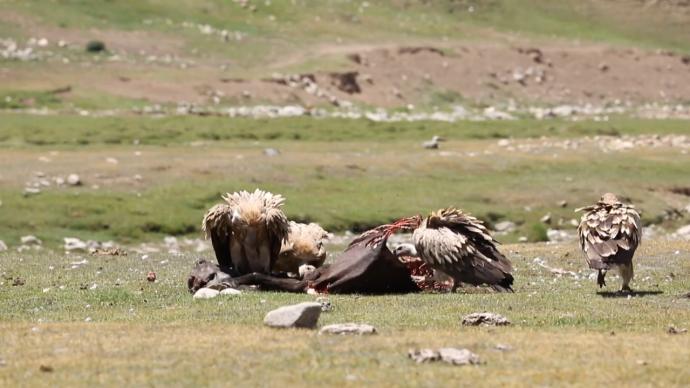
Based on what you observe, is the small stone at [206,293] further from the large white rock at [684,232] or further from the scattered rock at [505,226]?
the scattered rock at [505,226]

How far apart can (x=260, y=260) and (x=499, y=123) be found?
51.7 meters

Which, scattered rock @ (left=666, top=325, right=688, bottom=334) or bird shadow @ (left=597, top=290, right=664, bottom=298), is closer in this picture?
scattered rock @ (left=666, top=325, right=688, bottom=334)

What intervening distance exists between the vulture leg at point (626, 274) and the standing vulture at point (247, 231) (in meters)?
5.27

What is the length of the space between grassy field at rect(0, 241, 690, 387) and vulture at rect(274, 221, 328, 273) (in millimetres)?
1863

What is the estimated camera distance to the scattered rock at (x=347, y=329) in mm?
15839

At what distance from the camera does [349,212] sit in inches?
1758

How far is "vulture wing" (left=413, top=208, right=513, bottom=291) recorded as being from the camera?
833 inches

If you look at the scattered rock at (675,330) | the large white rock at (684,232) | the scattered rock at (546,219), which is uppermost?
the scattered rock at (675,330)

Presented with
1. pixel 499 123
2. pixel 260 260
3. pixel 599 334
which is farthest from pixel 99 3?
pixel 599 334

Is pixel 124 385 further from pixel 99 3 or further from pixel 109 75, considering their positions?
pixel 99 3

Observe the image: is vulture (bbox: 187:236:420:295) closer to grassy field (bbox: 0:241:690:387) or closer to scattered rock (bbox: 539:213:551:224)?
grassy field (bbox: 0:241:690:387)

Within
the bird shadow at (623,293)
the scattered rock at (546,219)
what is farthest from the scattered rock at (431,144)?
the bird shadow at (623,293)

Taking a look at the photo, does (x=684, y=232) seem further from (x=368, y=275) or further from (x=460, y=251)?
(x=368, y=275)

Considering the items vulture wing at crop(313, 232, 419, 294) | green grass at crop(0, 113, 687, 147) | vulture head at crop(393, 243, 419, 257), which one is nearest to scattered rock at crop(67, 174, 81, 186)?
green grass at crop(0, 113, 687, 147)
